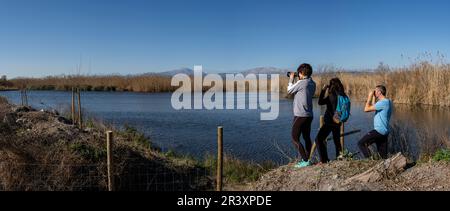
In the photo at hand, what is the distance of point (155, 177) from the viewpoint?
829 cm

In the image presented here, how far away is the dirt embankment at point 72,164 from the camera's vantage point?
6.45m

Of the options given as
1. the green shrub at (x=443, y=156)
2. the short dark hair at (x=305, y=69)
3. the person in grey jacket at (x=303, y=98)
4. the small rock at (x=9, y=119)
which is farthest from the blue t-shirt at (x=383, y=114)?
the small rock at (x=9, y=119)

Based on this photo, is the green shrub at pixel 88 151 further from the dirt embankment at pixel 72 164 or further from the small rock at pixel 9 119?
the small rock at pixel 9 119

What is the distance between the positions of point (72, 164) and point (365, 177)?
14.6 ft

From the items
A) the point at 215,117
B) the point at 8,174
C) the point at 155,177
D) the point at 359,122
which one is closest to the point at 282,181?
the point at 155,177

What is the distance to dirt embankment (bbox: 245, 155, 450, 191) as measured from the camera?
5.41 meters

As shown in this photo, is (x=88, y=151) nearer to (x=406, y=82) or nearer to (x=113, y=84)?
(x=406, y=82)

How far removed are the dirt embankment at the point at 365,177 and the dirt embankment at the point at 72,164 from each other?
226 cm

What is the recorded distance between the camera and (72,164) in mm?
7035

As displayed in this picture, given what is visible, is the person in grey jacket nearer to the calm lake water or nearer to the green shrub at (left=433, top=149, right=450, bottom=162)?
the green shrub at (left=433, top=149, right=450, bottom=162)

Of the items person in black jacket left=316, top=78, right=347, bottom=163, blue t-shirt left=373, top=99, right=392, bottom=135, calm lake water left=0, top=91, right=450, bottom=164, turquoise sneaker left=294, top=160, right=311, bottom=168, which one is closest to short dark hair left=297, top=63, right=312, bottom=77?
person in black jacket left=316, top=78, right=347, bottom=163

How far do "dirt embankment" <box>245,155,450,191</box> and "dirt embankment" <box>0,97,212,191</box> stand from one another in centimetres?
226
